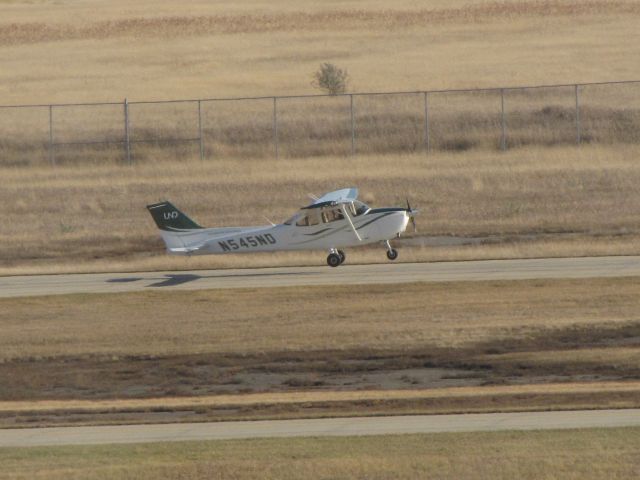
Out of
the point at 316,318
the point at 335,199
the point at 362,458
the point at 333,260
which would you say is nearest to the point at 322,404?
the point at 362,458

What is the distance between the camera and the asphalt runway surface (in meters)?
21.5

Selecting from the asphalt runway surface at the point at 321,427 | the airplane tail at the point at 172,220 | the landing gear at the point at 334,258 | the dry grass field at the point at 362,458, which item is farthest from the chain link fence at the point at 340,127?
the dry grass field at the point at 362,458

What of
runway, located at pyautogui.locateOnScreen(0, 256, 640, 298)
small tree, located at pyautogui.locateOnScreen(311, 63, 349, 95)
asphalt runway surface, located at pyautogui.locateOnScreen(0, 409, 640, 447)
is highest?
small tree, located at pyautogui.locateOnScreen(311, 63, 349, 95)

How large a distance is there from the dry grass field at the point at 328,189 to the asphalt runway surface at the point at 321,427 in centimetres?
1813

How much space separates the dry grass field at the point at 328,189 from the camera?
4241 cm

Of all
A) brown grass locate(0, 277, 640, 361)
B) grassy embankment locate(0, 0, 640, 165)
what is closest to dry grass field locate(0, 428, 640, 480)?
brown grass locate(0, 277, 640, 361)

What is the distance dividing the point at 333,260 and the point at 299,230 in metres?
1.62

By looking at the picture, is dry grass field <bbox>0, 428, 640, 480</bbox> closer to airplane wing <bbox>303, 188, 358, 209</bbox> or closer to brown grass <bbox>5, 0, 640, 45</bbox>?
airplane wing <bbox>303, 188, 358, 209</bbox>

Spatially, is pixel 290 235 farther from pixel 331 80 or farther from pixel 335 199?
pixel 331 80

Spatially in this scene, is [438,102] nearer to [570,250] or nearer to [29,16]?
[570,250]

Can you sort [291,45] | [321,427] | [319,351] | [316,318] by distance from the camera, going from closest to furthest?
[321,427]
[319,351]
[316,318]
[291,45]

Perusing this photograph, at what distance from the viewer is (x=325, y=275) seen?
38.4 m

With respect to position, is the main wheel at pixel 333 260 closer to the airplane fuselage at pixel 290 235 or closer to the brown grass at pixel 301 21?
the airplane fuselage at pixel 290 235

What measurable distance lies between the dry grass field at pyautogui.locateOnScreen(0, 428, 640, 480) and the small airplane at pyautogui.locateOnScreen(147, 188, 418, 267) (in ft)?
56.1
